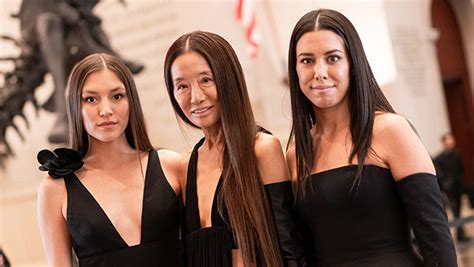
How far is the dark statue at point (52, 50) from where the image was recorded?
526cm

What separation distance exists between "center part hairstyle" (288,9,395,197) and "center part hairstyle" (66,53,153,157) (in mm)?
650

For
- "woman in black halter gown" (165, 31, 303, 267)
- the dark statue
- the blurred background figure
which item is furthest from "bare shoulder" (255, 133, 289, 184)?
the blurred background figure

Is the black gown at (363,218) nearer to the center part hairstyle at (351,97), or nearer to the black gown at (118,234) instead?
the center part hairstyle at (351,97)

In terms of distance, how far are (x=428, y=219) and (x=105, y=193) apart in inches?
47.8

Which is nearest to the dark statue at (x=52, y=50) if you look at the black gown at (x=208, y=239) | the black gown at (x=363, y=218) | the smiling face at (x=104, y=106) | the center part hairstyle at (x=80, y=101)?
the center part hairstyle at (x=80, y=101)

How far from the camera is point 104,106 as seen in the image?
2.60m

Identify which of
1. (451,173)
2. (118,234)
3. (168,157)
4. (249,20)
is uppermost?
(249,20)

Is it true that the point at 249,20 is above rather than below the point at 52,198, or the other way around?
above

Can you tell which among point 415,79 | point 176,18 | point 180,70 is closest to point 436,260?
point 180,70

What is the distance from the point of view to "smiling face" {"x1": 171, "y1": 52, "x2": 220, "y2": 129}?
8.01 ft

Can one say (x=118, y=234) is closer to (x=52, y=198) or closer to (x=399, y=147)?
(x=52, y=198)

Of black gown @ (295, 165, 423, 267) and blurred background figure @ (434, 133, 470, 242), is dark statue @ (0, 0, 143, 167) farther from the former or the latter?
blurred background figure @ (434, 133, 470, 242)

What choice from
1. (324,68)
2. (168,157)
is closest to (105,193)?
(168,157)

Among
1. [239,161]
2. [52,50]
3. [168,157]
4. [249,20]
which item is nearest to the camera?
[239,161]
